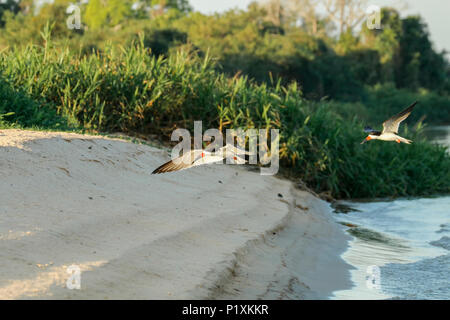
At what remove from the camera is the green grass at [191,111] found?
11.1 metres

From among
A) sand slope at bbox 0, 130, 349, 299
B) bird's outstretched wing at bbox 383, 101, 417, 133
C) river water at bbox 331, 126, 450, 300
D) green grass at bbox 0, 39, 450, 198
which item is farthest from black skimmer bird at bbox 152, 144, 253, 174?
green grass at bbox 0, 39, 450, 198

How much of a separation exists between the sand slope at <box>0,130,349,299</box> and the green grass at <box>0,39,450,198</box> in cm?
183

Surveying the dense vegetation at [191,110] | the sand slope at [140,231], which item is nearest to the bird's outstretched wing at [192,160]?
the sand slope at [140,231]

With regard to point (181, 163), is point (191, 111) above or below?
below

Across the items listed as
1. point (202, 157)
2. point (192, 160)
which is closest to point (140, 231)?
point (192, 160)

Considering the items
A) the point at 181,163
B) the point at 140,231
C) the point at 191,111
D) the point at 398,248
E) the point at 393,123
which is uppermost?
the point at 393,123

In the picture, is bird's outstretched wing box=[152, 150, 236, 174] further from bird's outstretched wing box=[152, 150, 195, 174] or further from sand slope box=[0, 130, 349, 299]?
sand slope box=[0, 130, 349, 299]

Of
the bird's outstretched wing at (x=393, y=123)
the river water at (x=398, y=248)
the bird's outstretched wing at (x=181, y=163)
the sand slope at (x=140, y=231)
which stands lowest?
the river water at (x=398, y=248)

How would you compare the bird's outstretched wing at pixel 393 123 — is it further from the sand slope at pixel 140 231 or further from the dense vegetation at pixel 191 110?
the dense vegetation at pixel 191 110

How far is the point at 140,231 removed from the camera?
6336 mm

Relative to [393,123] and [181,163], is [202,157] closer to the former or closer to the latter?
[181,163]

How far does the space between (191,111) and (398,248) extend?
202 inches

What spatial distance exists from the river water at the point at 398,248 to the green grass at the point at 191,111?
2.66ft
